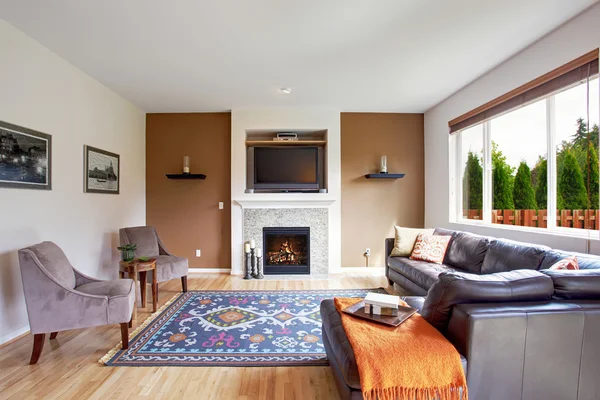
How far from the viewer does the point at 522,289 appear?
4.70ft

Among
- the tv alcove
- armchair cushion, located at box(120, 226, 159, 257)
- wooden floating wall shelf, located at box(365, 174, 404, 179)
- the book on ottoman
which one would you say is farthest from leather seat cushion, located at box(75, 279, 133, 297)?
wooden floating wall shelf, located at box(365, 174, 404, 179)

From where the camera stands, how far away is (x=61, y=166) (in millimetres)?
3078

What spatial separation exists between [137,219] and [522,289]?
4794 millimetres

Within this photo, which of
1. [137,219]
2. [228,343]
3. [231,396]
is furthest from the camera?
[137,219]

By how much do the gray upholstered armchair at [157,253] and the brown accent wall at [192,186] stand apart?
36.4 inches

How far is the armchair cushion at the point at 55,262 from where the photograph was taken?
7.41ft

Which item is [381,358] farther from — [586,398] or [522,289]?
[586,398]

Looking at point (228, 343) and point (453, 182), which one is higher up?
point (453, 182)

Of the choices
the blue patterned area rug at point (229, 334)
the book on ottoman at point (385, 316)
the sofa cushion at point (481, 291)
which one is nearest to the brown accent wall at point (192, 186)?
the blue patterned area rug at point (229, 334)

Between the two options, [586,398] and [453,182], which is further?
[453,182]

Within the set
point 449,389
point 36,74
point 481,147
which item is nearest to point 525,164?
point 481,147

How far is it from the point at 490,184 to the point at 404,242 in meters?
1.23

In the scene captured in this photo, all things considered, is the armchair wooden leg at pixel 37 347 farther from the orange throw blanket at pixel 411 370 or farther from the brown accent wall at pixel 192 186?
the brown accent wall at pixel 192 186

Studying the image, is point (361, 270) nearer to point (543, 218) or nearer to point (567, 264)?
point (543, 218)
